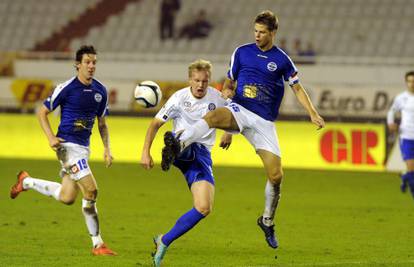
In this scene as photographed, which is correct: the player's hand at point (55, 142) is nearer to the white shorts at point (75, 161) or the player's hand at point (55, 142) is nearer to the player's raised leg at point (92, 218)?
the white shorts at point (75, 161)

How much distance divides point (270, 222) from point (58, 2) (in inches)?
815

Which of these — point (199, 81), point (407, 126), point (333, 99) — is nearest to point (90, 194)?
point (199, 81)

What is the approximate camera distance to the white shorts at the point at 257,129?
378 inches

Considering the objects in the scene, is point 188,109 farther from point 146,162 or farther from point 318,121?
point 318,121

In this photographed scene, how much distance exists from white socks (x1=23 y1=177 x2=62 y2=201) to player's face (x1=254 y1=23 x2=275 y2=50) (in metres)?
2.45

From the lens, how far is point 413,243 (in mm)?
10523

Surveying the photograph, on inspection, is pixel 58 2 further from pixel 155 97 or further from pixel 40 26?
pixel 155 97

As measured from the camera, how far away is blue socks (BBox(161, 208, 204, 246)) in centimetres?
852

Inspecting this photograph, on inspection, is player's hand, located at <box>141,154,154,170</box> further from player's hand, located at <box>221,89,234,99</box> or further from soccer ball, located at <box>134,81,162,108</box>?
player's hand, located at <box>221,89,234,99</box>

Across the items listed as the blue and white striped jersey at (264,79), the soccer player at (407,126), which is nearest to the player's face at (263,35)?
the blue and white striped jersey at (264,79)

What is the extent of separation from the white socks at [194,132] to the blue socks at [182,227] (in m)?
0.66

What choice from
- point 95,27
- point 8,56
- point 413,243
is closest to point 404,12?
point 95,27

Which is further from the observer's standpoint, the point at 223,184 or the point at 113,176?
the point at 113,176

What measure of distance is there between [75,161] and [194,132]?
1.32m
